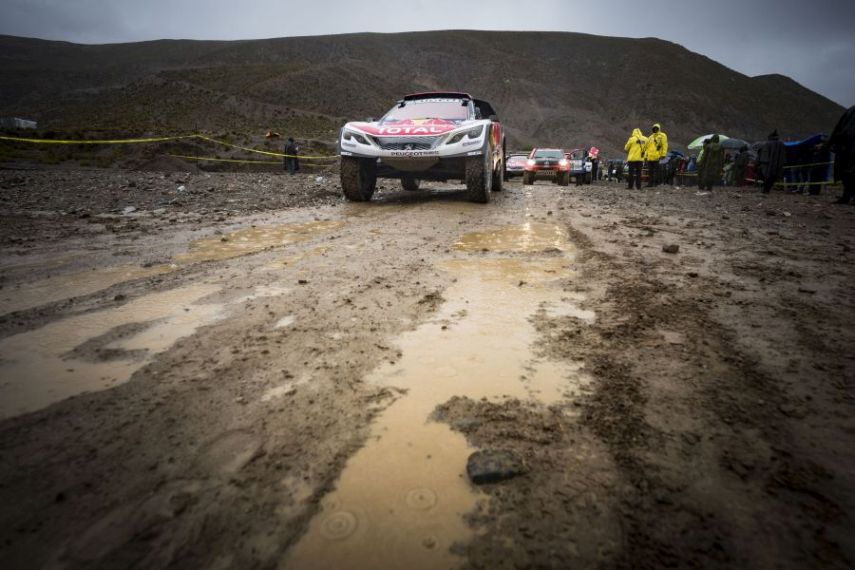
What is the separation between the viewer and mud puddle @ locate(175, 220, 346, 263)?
3285mm

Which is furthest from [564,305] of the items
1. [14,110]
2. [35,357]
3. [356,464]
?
[14,110]

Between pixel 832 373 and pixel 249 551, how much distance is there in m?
1.87

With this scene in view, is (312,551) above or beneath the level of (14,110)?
beneath

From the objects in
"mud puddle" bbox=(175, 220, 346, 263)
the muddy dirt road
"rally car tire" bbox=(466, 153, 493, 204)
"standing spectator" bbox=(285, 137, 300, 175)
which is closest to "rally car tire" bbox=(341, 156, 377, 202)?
"rally car tire" bbox=(466, 153, 493, 204)

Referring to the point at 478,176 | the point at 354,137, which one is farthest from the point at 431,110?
the point at 478,176

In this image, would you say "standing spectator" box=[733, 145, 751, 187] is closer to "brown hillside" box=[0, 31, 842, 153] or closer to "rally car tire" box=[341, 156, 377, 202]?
"rally car tire" box=[341, 156, 377, 202]

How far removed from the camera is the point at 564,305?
2.16 metres

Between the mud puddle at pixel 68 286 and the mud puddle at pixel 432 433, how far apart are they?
1988 millimetres

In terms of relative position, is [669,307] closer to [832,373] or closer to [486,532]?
[832,373]

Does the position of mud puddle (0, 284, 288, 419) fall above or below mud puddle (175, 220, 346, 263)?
below

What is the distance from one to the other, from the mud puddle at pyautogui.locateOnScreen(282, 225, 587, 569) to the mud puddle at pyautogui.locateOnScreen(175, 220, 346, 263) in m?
1.89

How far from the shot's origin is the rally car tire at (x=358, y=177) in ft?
20.3

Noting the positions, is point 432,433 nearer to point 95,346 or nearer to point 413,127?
point 95,346

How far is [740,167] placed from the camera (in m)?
14.9
